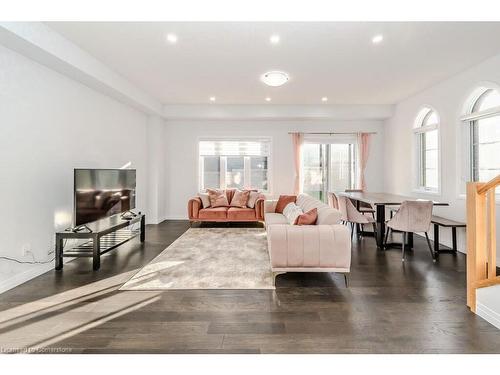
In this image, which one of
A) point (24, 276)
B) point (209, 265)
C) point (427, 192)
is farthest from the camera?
point (427, 192)

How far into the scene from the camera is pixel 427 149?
19.0 ft

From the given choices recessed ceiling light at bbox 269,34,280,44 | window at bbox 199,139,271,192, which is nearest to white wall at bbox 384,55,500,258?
recessed ceiling light at bbox 269,34,280,44

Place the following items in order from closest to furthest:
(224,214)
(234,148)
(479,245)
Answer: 1. (479,245)
2. (224,214)
3. (234,148)

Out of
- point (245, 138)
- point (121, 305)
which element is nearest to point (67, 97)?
point (121, 305)

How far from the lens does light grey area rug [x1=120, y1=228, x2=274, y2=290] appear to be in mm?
3166

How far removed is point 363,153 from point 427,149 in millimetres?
1721

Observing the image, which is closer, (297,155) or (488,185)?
(488,185)

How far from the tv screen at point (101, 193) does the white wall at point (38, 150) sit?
1.10ft

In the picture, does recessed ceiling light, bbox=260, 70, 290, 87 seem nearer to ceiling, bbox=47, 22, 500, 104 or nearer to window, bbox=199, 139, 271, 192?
ceiling, bbox=47, 22, 500, 104

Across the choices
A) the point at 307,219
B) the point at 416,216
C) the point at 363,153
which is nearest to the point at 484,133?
the point at 416,216

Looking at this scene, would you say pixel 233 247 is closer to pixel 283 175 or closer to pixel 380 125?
pixel 283 175

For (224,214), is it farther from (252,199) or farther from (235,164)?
(235,164)

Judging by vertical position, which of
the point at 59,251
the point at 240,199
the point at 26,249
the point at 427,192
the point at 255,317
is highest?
the point at 427,192

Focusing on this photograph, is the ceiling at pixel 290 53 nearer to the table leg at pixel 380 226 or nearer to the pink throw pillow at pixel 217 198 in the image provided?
the table leg at pixel 380 226
